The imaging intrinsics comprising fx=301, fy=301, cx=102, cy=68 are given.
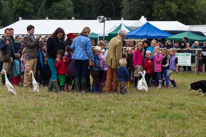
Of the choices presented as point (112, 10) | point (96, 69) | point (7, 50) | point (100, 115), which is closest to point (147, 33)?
point (96, 69)

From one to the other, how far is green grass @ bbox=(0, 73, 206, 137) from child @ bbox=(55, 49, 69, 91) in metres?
0.88

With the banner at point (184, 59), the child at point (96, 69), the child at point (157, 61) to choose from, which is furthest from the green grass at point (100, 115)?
the banner at point (184, 59)

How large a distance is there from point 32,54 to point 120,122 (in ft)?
16.9

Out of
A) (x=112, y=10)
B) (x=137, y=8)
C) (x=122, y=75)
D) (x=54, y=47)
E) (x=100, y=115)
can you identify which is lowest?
(x=100, y=115)

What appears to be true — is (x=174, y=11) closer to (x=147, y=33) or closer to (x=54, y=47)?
(x=147, y=33)

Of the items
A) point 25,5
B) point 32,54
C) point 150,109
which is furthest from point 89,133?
point 25,5

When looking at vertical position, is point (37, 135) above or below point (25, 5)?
below

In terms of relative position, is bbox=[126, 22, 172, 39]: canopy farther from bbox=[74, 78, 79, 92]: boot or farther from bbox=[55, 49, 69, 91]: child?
bbox=[74, 78, 79, 92]: boot

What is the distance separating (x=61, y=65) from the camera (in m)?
9.23

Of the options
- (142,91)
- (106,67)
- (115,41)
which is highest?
(115,41)

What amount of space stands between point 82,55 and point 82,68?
1.42 feet

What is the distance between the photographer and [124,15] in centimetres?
7269

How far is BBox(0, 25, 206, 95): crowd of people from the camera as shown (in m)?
8.99

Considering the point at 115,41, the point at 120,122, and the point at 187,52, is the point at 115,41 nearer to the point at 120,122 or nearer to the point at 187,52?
the point at 120,122
